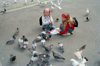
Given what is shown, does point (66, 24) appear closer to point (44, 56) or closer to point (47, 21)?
point (47, 21)

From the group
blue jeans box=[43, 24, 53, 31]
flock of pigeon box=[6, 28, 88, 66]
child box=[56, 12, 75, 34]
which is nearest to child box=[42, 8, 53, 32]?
blue jeans box=[43, 24, 53, 31]

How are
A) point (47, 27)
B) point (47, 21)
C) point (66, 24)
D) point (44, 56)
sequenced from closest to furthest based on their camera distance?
point (44, 56) → point (66, 24) → point (47, 21) → point (47, 27)

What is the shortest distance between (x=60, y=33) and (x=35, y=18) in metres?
2.76

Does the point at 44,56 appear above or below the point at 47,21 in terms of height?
below

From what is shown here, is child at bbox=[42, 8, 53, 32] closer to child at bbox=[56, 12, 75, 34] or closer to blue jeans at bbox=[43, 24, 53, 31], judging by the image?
blue jeans at bbox=[43, 24, 53, 31]

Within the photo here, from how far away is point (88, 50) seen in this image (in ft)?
18.3

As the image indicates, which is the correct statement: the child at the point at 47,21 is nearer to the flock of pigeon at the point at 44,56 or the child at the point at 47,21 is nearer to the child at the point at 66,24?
the child at the point at 66,24

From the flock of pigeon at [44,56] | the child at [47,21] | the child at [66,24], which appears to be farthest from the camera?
the child at [47,21]

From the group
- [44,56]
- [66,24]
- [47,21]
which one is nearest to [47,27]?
[47,21]

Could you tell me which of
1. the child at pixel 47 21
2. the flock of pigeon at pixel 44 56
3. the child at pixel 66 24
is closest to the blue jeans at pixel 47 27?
the child at pixel 47 21

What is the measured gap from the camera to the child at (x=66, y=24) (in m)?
6.04

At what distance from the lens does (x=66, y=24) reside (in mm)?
6320

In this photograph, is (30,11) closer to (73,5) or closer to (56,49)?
(73,5)

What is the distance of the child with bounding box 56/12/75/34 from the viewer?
6041mm
